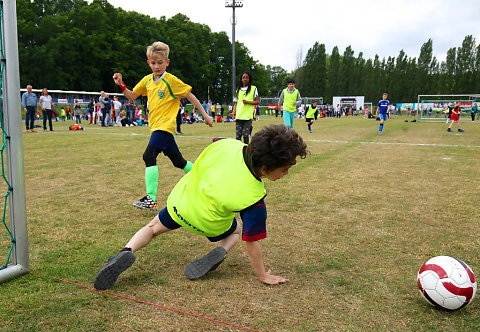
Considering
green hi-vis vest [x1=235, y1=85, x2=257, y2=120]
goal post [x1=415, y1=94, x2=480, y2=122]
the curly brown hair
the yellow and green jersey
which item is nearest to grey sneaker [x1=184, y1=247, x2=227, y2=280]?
the curly brown hair

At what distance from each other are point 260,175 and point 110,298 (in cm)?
129

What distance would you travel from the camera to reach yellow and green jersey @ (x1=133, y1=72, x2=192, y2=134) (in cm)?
456

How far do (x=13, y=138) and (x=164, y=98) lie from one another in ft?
7.17

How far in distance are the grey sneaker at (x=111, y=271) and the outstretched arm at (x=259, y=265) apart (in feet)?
2.79

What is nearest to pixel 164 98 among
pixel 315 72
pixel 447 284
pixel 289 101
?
pixel 447 284

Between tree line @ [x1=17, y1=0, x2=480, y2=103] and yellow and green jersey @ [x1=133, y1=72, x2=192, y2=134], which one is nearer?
yellow and green jersey @ [x1=133, y1=72, x2=192, y2=134]

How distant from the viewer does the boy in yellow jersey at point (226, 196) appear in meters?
2.25

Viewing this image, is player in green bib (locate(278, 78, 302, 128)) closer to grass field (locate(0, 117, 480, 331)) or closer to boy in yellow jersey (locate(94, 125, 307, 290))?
grass field (locate(0, 117, 480, 331))

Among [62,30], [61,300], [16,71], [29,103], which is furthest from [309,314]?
[62,30]

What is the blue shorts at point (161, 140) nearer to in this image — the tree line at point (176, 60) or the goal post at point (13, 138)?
the goal post at point (13, 138)

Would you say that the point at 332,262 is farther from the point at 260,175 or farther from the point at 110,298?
the point at 110,298

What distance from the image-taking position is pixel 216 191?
7.78 ft

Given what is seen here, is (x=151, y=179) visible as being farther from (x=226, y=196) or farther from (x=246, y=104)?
(x=246, y=104)

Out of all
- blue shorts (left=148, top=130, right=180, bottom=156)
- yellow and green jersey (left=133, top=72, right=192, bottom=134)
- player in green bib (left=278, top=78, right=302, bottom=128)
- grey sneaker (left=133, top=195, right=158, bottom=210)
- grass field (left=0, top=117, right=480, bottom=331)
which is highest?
player in green bib (left=278, top=78, right=302, bottom=128)
